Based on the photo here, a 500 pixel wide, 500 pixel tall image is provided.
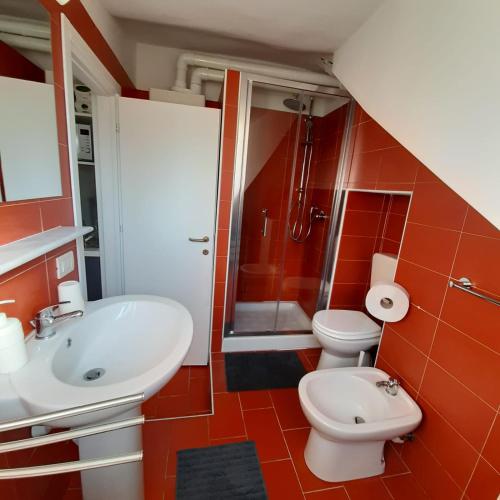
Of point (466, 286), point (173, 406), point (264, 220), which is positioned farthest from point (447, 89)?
point (173, 406)

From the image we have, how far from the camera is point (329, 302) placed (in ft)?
7.51

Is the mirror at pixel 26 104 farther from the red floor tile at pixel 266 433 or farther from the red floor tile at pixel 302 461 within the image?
the red floor tile at pixel 302 461

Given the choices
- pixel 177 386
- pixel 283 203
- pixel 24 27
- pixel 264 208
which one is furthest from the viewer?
pixel 283 203

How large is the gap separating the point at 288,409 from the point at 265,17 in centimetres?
239

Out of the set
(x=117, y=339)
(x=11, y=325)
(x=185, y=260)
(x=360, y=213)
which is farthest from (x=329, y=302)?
(x=11, y=325)

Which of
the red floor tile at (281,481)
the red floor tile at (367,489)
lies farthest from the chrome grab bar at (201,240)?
the red floor tile at (367,489)

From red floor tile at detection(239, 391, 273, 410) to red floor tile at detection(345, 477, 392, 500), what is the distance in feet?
1.97

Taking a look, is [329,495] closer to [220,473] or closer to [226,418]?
[220,473]

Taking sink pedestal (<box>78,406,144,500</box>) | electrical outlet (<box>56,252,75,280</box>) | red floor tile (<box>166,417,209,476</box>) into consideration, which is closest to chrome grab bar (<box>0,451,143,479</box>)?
sink pedestal (<box>78,406,144,500</box>)

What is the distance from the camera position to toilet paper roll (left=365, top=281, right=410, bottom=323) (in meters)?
1.47

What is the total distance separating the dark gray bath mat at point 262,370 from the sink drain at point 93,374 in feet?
3.55

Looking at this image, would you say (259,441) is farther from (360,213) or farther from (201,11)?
(201,11)

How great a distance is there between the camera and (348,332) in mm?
1774

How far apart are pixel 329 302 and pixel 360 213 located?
2.57 feet
